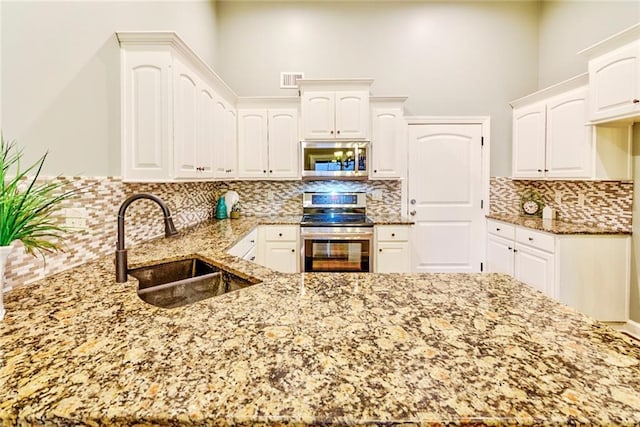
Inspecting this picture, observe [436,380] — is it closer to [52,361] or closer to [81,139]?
[52,361]

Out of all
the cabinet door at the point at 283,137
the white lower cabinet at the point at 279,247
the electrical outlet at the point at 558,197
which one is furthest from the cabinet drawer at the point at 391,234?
the electrical outlet at the point at 558,197

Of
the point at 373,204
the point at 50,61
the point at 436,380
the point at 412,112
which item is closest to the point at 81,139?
the point at 50,61

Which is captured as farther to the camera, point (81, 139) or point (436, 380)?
point (81, 139)

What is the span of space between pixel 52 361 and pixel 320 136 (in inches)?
128

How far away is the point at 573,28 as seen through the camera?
143 inches

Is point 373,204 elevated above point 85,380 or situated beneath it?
elevated above

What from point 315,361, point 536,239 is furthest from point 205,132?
point 536,239

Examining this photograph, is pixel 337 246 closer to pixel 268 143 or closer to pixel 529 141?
pixel 268 143

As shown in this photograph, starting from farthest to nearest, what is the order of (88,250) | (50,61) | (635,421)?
1. (88,250)
2. (50,61)
3. (635,421)

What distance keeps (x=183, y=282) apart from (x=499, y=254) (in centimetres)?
343

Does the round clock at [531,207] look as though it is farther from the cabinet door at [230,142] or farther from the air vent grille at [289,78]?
the cabinet door at [230,142]

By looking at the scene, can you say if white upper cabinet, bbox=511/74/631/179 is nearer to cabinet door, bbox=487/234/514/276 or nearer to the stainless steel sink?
cabinet door, bbox=487/234/514/276

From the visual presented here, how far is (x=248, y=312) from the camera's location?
1.11 metres

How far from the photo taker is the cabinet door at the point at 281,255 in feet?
12.0
